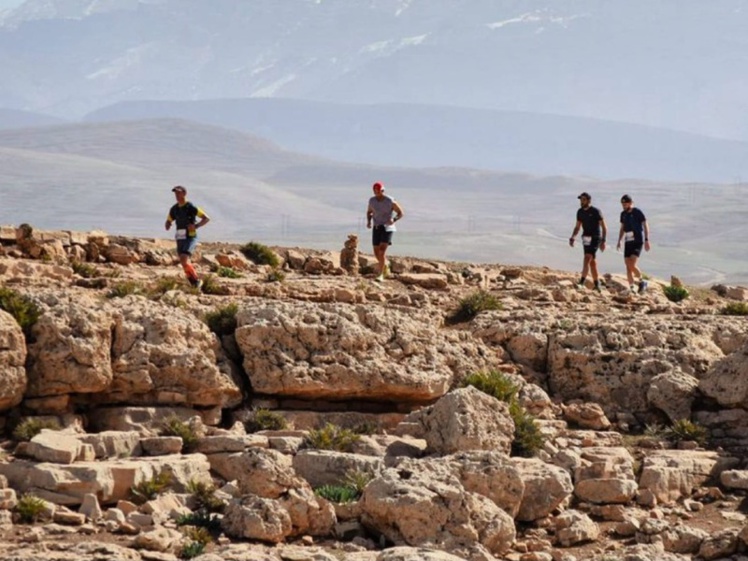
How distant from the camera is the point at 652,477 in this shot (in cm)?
1614

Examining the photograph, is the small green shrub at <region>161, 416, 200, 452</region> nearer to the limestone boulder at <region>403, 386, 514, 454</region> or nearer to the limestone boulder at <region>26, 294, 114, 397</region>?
the limestone boulder at <region>26, 294, 114, 397</region>

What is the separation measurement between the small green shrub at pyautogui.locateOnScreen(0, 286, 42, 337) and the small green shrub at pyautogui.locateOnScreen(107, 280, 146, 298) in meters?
2.26

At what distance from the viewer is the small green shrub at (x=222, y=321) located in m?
17.9

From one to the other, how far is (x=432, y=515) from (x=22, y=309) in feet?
15.1

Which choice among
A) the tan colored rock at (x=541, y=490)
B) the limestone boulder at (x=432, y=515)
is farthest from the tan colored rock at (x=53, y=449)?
the tan colored rock at (x=541, y=490)

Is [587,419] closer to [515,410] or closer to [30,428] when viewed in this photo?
[515,410]

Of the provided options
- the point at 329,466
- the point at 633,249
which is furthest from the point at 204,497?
the point at 633,249

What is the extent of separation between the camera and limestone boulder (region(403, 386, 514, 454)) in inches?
623

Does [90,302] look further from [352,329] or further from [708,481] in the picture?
[708,481]

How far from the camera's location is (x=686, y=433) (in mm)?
17906

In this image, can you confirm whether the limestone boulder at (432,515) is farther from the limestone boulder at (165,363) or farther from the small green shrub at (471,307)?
the small green shrub at (471,307)

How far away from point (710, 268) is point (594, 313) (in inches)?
5970

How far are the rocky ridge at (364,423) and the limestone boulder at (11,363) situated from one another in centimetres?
2

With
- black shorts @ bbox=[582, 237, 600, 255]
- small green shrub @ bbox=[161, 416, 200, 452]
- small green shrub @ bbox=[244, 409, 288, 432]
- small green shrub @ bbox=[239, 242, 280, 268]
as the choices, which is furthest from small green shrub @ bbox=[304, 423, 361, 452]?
small green shrub @ bbox=[239, 242, 280, 268]
